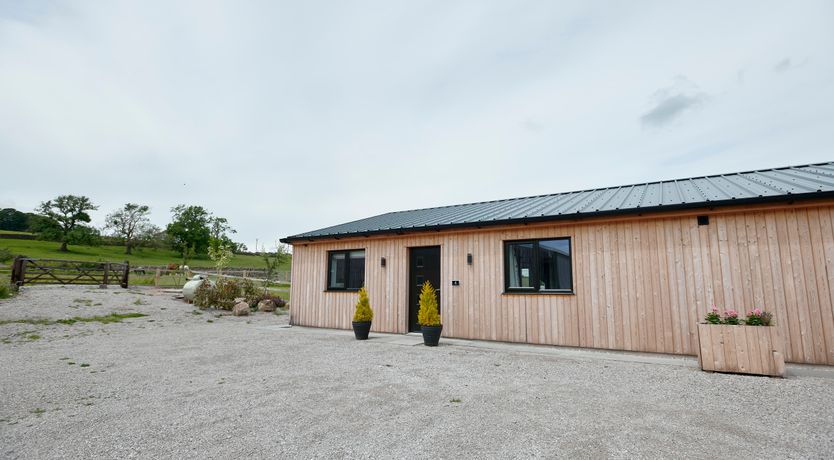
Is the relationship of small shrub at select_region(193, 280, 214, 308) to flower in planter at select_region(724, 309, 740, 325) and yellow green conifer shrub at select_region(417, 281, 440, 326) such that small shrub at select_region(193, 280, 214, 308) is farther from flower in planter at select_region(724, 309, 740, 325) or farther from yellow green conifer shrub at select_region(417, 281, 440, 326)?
flower in planter at select_region(724, 309, 740, 325)

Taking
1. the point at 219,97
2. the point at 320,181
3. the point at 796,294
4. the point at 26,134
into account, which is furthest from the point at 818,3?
the point at 26,134

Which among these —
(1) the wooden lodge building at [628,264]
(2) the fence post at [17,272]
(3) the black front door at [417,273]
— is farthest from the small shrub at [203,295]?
(3) the black front door at [417,273]

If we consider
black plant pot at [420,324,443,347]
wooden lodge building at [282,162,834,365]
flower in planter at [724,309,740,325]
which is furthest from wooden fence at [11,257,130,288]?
flower in planter at [724,309,740,325]

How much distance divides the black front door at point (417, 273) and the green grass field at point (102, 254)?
36894 mm

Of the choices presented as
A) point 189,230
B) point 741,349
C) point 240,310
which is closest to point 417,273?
point 741,349

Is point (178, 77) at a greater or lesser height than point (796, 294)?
greater

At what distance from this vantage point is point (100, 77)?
921 centimetres

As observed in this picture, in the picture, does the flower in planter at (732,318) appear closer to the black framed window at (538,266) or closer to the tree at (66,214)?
the black framed window at (538,266)

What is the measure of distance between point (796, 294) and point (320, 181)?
1476 cm

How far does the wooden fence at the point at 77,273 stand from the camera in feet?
55.0

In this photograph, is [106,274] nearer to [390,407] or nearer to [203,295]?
[203,295]

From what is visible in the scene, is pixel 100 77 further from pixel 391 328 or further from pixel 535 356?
pixel 535 356

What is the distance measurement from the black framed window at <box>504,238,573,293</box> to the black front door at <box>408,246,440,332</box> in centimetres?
199

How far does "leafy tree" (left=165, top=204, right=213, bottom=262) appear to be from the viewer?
2251 inches
